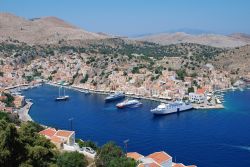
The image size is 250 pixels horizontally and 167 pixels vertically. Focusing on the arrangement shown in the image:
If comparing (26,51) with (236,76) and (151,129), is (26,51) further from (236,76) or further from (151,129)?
(151,129)

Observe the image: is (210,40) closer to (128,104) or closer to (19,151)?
(128,104)

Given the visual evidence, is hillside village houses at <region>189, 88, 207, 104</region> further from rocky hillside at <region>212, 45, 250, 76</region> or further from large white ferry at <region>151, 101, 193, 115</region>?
rocky hillside at <region>212, 45, 250, 76</region>

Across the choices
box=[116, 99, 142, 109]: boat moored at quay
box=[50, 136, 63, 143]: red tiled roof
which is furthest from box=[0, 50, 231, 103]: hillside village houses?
box=[50, 136, 63, 143]: red tiled roof

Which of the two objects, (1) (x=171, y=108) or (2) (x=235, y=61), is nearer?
(1) (x=171, y=108)

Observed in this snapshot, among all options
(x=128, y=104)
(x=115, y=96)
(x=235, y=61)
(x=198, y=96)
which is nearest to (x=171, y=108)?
(x=128, y=104)

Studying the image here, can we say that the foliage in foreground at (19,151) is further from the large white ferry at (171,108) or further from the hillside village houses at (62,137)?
the large white ferry at (171,108)

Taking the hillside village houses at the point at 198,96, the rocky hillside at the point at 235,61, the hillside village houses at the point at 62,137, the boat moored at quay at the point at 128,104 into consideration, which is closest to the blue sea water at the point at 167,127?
the boat moored at quay at the point at 128,104
